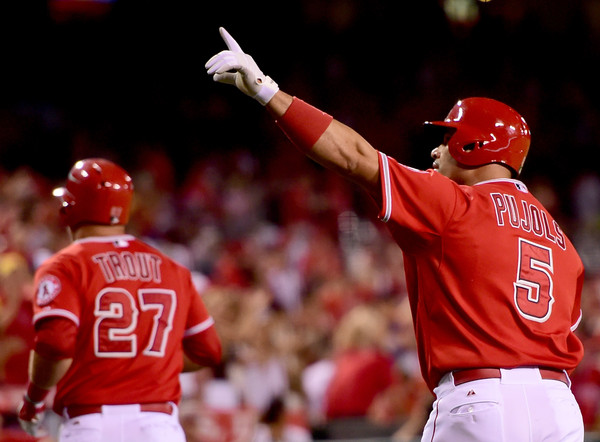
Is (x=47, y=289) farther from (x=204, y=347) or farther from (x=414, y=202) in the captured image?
(x=414, y=202)

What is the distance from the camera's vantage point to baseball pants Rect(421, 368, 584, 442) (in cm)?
334

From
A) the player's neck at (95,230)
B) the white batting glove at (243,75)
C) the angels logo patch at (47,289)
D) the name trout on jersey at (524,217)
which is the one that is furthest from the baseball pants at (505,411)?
the player's neck at (95,230)

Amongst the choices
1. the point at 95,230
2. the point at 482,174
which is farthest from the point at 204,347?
the point at 482,174

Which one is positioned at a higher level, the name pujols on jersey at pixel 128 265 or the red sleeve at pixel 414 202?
the red sleeve at pixel 414 202

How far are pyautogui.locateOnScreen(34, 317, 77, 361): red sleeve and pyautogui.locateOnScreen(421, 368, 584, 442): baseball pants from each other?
173 cm

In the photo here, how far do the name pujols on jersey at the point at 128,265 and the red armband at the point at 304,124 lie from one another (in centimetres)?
151

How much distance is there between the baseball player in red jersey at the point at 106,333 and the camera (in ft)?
14.1

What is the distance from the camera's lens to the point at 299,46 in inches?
633

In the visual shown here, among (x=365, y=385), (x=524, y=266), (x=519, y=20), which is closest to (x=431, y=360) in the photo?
(x=524, y=266)

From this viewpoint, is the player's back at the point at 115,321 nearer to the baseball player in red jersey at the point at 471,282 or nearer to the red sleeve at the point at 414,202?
the baseball player in red jersey at the point at 471,282

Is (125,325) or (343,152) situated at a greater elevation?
(343,152)

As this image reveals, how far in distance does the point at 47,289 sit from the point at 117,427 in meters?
0.73

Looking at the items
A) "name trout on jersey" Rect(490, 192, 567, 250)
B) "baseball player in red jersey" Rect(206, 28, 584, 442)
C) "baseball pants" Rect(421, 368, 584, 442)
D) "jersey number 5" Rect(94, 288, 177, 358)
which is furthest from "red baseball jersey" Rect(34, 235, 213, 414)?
"name trout on jersey" Rect(490, 192, 567, 250)

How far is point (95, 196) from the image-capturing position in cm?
468
